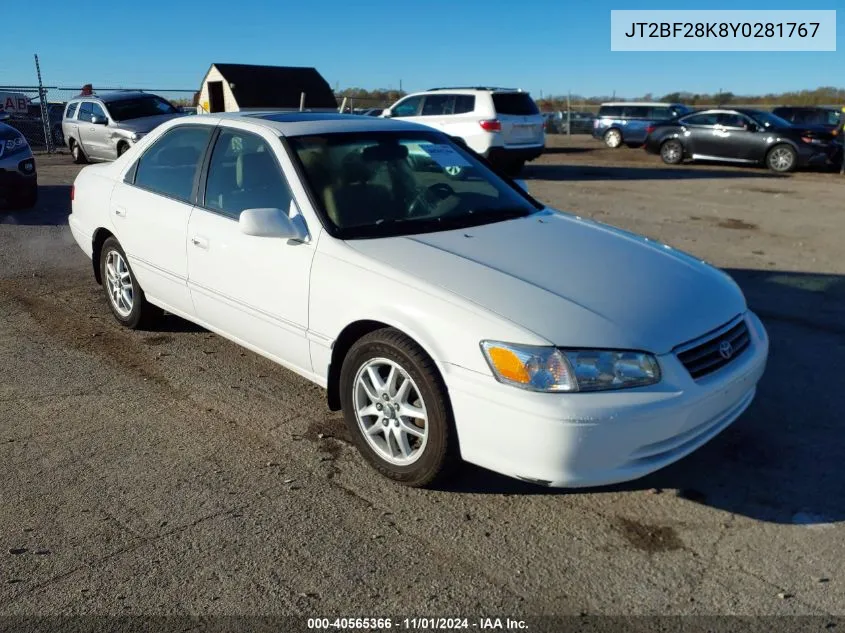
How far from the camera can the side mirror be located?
3732 mm

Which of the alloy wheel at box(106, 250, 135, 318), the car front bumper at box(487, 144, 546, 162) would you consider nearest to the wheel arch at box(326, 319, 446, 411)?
the alloy wheel at box(106, 250, 135, 318)

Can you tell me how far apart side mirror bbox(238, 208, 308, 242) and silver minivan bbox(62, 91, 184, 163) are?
45.4 ft

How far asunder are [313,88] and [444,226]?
28.9m

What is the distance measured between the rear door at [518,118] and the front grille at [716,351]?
1229 centimetres

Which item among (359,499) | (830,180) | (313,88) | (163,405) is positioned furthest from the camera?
(313,88)

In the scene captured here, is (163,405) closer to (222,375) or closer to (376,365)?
(222,375)

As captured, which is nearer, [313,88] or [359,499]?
[359,499]

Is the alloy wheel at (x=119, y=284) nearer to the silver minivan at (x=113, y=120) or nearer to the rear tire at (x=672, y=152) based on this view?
the silver minivan at (x=113, y=120)

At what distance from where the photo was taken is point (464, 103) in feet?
51.5

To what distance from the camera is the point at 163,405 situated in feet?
14.3

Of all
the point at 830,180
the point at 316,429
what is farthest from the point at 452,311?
the point at 830,180

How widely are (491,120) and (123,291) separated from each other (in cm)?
1087

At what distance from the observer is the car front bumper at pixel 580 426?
9.54 feet

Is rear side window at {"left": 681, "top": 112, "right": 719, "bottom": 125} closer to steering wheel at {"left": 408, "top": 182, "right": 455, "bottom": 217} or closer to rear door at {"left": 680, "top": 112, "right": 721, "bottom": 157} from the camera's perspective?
rear door at {"left": 680, "top": 112, "right": 721, "bottom": 157}
